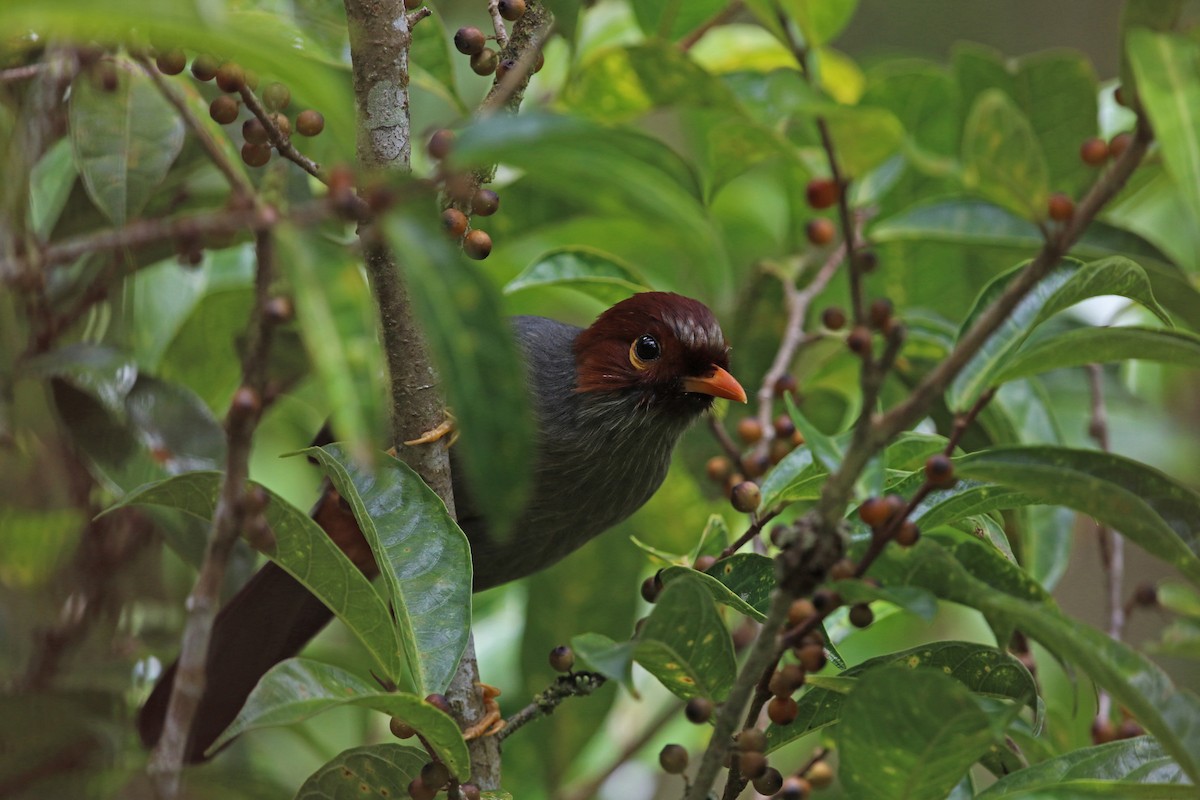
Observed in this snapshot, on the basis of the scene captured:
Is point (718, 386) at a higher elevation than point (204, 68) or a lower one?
lower

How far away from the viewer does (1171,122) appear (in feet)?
5.26

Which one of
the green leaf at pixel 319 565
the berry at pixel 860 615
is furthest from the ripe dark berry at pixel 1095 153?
the green leaf at pixel 319 565

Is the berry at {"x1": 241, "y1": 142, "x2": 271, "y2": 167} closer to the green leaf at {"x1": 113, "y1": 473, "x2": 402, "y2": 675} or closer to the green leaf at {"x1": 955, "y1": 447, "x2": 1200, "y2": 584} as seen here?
the green leaf at {"x1": 113, "y1": 473, "x2": 402, "y2": 675}

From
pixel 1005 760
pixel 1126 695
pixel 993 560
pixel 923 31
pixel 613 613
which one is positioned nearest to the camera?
pixel 1126 695

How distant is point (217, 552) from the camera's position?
149 cm

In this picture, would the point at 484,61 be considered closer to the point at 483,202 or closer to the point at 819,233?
the point at 483,202

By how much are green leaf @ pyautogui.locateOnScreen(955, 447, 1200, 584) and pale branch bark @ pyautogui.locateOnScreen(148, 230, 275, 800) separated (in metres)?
0.93

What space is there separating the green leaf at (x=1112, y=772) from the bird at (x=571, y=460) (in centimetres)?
149

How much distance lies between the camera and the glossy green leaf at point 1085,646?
1.57 m

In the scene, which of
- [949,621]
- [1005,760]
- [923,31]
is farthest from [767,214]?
[923,31]

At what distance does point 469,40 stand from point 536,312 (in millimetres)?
2022

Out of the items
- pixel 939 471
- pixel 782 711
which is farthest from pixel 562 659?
pixel 939 471

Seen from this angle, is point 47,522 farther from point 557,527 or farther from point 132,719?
point 557,527

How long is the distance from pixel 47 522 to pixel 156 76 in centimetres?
148
